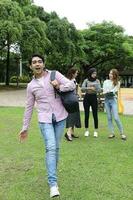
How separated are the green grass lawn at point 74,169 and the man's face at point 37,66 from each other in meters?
1.61

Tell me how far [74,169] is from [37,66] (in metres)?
2.27

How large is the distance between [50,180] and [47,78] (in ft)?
4.30

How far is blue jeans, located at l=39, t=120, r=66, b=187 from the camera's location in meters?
5.65

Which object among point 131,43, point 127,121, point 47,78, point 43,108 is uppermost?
point 131,43

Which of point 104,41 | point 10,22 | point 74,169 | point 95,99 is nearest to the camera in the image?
point 74,169

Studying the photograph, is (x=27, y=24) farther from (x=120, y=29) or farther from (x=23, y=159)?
(x=23, y=159)

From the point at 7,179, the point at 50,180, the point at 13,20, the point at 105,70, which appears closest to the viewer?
the point at 50,180

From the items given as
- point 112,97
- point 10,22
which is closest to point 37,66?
point 112,97

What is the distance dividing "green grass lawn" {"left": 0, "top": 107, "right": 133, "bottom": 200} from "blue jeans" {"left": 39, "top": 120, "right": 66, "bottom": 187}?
A: 0.32 m

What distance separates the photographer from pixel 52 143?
18.6ft

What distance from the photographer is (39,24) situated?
37.8 metres

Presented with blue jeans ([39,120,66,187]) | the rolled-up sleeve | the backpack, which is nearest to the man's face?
the backpack

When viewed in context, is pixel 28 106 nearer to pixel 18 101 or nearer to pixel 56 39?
pixel 18 101

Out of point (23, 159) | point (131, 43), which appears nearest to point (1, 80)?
point (131, 43)
